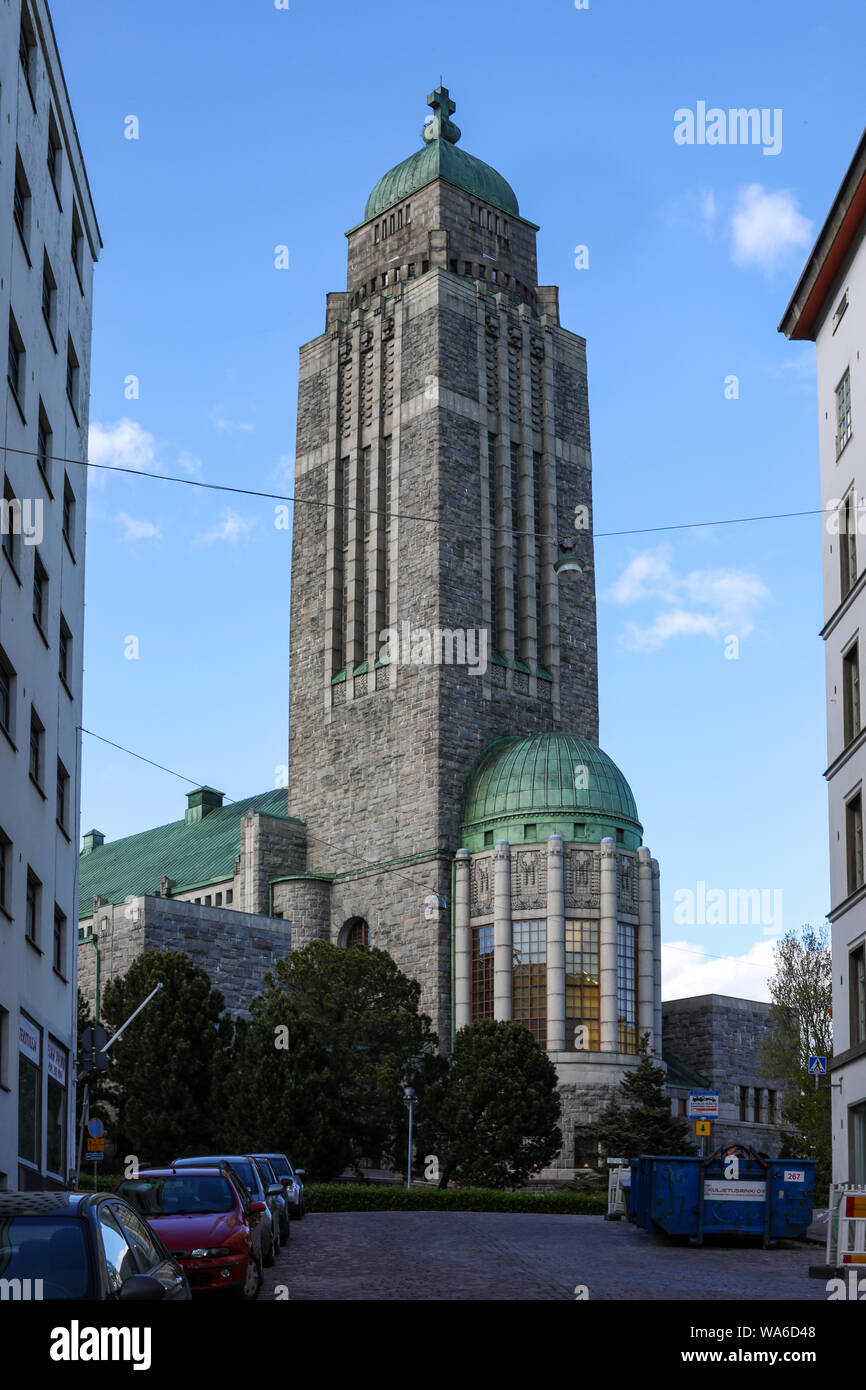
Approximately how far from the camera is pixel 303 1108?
47.8 m

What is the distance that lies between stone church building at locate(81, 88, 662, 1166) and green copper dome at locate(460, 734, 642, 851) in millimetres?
98

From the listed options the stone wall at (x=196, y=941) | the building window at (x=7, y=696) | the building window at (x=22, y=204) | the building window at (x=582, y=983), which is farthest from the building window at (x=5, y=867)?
the building window at (x=582, y=983)

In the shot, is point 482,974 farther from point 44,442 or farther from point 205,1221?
point 205,1221

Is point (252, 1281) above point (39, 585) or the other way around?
the other way around

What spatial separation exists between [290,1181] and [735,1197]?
8.40 m

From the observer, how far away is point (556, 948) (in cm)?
6359

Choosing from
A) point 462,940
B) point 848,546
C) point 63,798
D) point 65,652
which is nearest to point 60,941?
point 63,798

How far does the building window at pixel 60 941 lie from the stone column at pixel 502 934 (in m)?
31.6

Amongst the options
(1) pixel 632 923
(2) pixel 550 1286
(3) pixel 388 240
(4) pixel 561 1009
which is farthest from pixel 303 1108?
(3) pixel 388 240

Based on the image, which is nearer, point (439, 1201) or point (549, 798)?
point (439, 1201)

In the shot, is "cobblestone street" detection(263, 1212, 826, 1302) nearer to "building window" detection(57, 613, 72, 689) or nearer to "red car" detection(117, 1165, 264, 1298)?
"red car" detection(117, 1165, 264, 1298)

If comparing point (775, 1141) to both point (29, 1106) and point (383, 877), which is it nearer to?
point (383, 877)

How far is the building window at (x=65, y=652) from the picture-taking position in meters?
34.0

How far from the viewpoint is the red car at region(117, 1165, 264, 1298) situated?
16.2 meters
